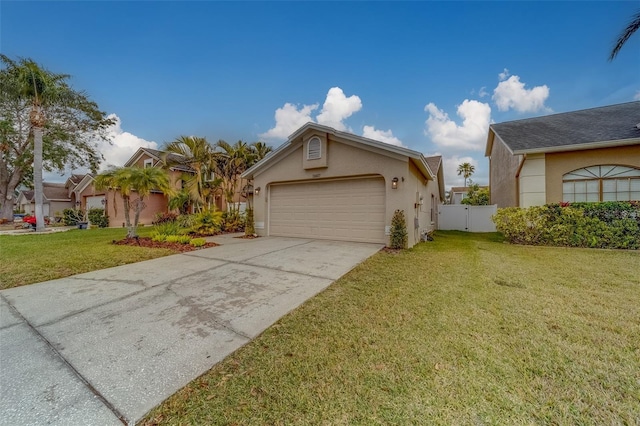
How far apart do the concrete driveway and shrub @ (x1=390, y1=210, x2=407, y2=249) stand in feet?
9.06

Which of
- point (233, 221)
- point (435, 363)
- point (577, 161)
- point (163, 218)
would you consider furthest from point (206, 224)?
point (577, 161)

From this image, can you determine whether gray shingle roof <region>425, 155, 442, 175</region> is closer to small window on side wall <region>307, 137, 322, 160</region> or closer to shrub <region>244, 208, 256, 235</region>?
small window on side wall <region>307, 137, 322, 160</region>

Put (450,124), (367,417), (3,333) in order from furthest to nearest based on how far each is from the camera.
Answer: (450,124)
(3,333)
(367,417)

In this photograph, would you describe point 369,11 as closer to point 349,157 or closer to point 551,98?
point 349,157

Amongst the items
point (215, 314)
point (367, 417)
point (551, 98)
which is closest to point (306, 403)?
point (367, 417)

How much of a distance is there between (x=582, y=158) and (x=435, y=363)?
36.9ft

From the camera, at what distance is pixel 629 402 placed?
71.7 inches

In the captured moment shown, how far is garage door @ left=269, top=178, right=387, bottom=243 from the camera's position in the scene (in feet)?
28.3

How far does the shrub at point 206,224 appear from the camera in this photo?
1114 cm

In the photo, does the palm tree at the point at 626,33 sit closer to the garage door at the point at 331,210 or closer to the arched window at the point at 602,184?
the arched window at the point at 602,184

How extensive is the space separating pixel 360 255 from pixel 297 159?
503 centimetres

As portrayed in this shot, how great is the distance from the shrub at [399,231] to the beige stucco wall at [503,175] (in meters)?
6.99

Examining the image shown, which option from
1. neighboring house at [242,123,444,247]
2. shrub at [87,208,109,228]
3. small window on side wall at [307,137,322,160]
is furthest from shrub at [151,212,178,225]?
small window on side wall at [307,137,322,160]

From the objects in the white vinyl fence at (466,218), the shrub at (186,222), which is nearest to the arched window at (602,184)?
the white vinyl fence at (466,218)
